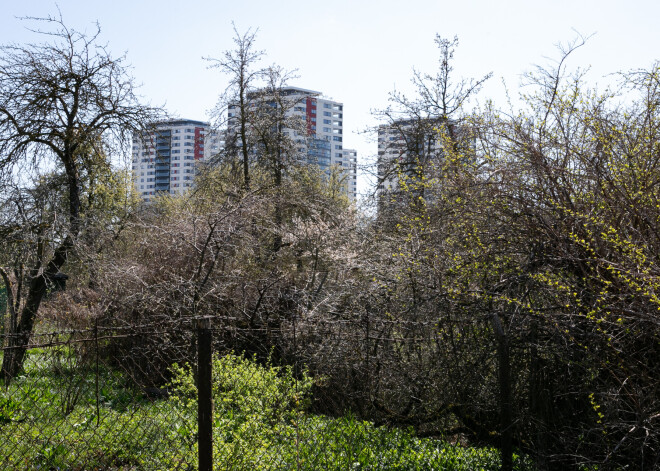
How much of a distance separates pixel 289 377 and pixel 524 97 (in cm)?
324

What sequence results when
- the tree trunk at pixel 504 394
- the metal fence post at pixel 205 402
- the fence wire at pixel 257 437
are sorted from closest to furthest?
the metal fence post at pixel 205 402
the tree trunk at pixel 504 394
the fence wire at pixel 257 437

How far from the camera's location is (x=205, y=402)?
348 centimetres

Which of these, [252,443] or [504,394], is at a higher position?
[504,394]

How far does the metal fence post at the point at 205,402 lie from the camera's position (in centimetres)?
346

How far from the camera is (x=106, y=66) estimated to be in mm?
9281

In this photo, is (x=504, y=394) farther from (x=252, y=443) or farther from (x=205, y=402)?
(x=205, y=402)

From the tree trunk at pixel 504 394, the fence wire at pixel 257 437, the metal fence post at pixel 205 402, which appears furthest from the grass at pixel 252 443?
the metal fence post at pixel 205 402

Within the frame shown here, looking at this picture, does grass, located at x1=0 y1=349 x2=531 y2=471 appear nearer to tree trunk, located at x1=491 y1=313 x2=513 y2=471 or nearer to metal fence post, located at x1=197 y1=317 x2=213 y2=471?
tree trunk, located at x1=491 y1=313 x2=513 y2=471

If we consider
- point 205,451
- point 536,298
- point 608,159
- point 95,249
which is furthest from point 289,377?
point 95,249

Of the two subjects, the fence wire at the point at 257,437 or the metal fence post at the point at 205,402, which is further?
the fence wire at the point at 257,437

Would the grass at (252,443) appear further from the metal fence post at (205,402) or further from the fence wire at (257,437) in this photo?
the metal fence post at (205,402)

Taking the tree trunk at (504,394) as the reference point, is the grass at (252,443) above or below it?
below

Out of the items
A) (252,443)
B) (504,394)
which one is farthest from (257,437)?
(504,394)

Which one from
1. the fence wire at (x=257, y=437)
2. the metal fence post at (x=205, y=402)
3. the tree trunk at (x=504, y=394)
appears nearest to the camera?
the metal fence post at (x=205, y=402)
